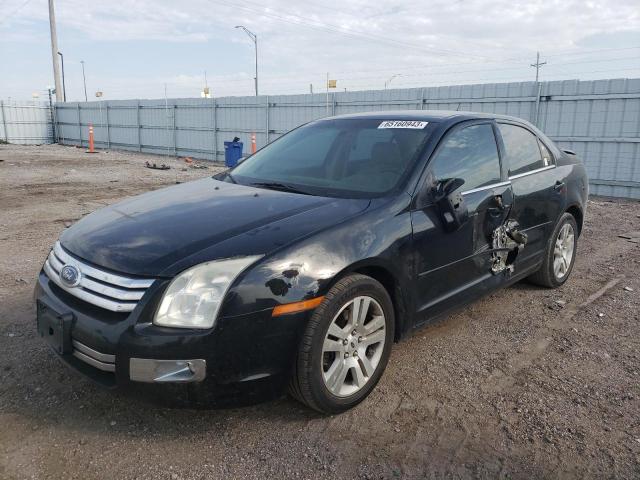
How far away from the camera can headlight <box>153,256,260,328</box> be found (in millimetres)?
2402

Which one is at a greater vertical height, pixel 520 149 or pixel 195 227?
pixel 520 149

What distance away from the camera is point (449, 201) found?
330cm

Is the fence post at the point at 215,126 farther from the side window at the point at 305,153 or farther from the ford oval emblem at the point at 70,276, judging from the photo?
the ford oval emblem at the point at 70,276

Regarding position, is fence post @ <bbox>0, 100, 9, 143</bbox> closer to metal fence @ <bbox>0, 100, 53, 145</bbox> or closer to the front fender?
metal fence @ <bbox>0, 100, 53, 145</bbox>

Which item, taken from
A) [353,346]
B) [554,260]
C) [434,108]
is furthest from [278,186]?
[434,108]

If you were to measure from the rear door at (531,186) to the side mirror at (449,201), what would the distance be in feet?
2.88

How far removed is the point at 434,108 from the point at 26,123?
83.3ft

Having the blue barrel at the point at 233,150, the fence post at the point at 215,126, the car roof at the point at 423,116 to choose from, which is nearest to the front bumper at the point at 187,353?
the car roof at the point at 423,116

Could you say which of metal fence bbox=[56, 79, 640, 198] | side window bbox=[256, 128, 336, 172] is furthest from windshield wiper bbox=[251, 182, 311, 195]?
metal fence bbox=[56, 79, 640, 198]

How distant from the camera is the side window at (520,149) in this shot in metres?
4.23

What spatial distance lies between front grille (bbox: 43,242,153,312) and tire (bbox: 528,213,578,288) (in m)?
3.64

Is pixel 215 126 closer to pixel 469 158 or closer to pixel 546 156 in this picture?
pixel 546 156

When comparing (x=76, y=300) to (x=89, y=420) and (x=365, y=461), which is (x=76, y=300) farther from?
(x=365, y=461)

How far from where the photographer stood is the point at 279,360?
2535 mm
